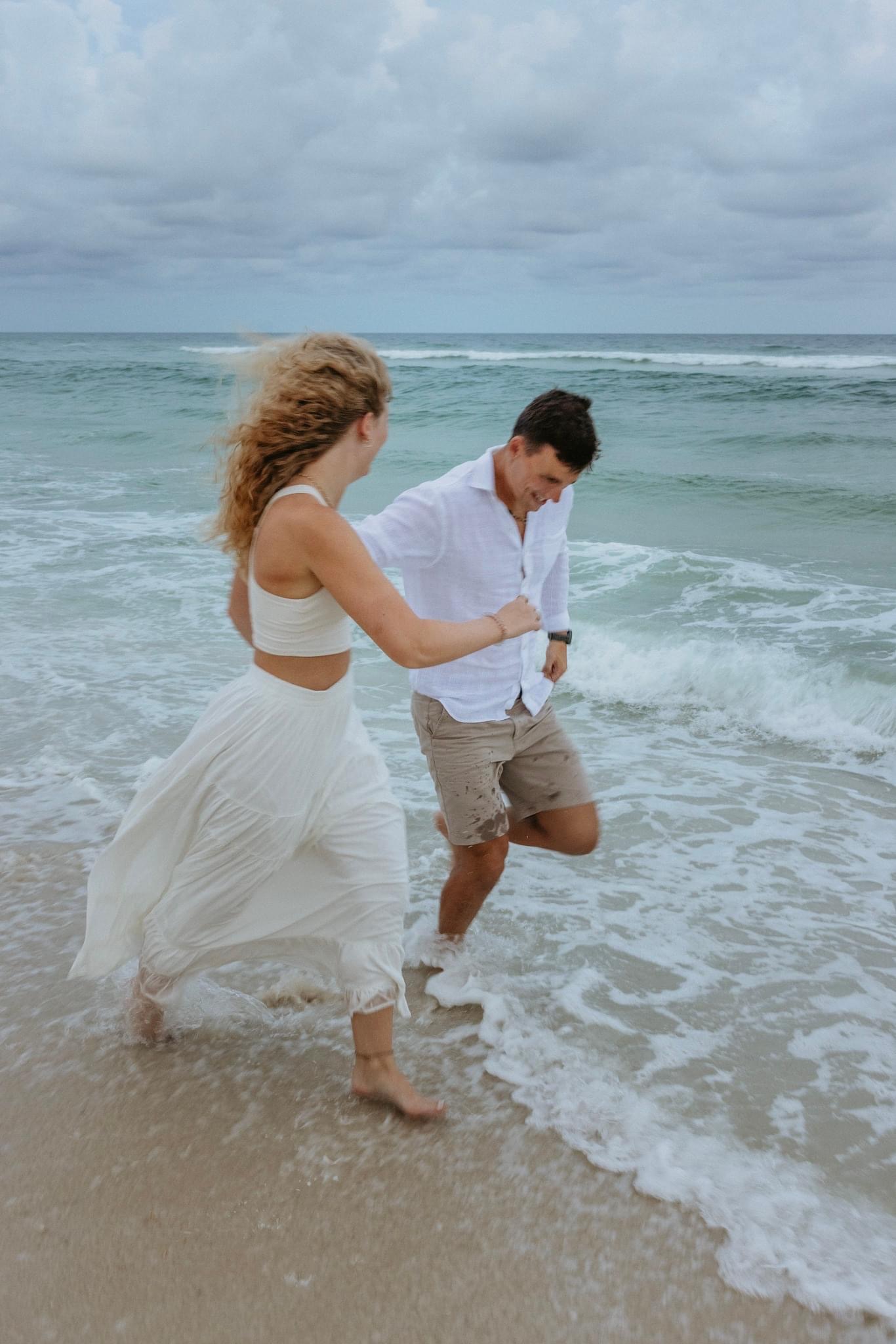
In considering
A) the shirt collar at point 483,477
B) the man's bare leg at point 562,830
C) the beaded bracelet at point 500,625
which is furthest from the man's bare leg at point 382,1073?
the shirt collar at point 483,477

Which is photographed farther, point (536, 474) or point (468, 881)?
point (468, 881)

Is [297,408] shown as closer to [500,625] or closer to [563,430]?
[500,625]

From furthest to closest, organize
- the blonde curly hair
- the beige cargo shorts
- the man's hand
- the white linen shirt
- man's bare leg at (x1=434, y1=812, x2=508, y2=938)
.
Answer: the man's hand
man's bare leg at (x1=434, y1=812, x2=508, y2=938)
the beige cargo shorts
the white linen shirt
the blonde curly hair

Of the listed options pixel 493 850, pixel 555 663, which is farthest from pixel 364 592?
pixel 555 663

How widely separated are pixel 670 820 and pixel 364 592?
3.01m

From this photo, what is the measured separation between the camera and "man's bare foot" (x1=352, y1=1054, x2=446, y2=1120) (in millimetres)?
2848

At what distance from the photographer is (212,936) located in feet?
9.42

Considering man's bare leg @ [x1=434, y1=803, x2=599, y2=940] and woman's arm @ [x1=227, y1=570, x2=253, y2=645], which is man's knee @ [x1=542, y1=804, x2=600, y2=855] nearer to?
man's bare leg @ [x1=434, y1=803, x2=599, y2=940]

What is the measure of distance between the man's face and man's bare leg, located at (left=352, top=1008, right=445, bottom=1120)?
1548 mm

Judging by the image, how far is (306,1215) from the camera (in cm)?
251

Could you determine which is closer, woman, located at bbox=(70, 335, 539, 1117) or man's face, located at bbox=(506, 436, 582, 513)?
woman, located at bbox=(70, 335, 539, 1117)

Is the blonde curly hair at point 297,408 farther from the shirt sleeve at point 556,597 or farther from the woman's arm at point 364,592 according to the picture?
the shirt sleeve at point 556,597

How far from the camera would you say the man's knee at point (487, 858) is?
3.44 meters

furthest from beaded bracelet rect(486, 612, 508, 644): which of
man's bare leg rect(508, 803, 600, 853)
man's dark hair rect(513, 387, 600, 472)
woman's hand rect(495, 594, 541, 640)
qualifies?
man's bare leg rect(508, 803, 600, 853)
